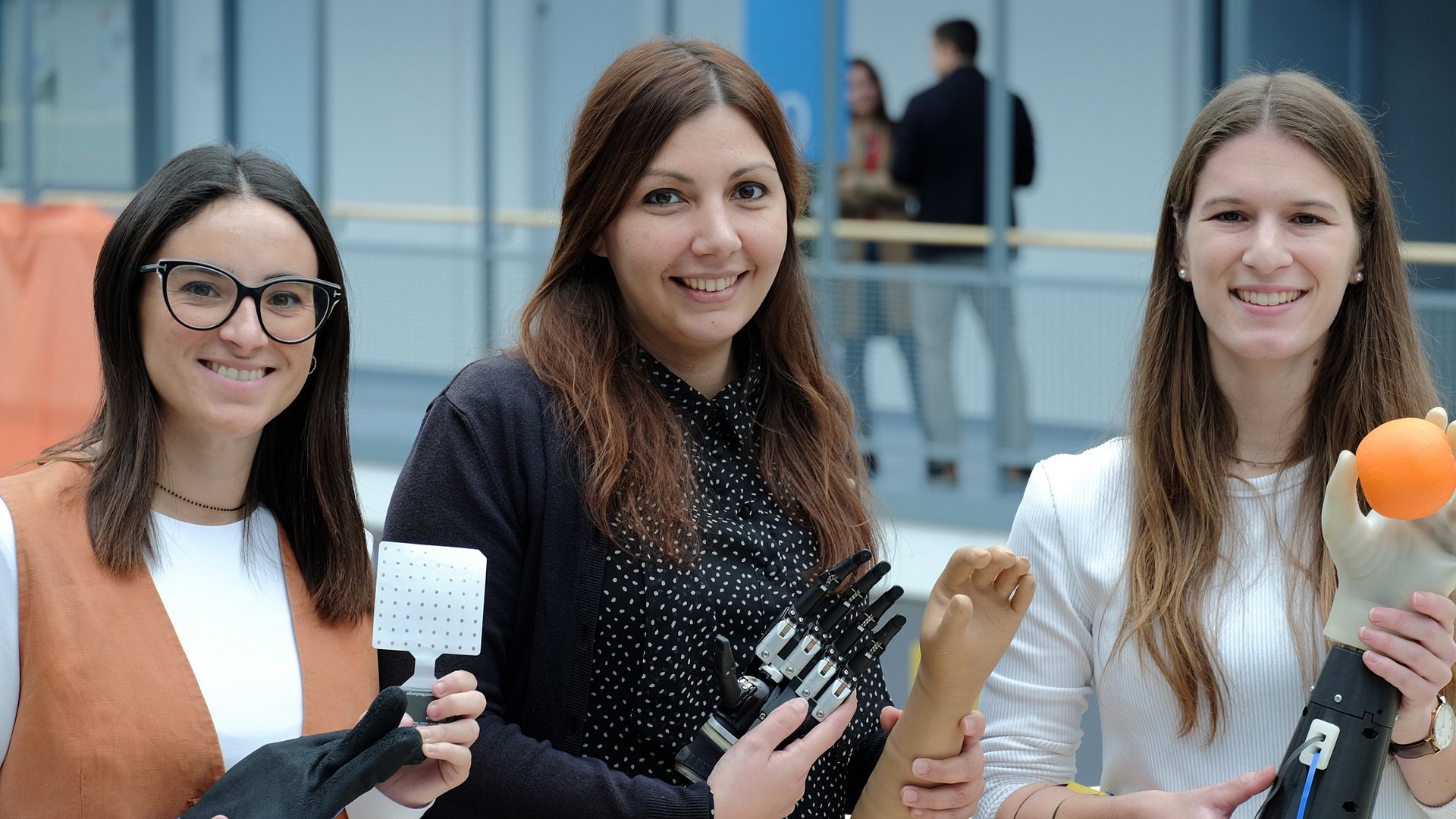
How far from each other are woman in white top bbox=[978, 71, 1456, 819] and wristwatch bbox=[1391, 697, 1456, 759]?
0.07ft

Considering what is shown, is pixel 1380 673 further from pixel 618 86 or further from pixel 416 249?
pixel 416 249

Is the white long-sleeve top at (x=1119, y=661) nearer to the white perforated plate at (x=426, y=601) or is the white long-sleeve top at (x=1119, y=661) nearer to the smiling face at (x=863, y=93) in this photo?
the white perforated plate at (x=426, y=601)

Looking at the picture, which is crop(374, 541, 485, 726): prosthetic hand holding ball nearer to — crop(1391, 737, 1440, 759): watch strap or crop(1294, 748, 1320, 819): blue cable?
crop(1294, 748, 1320, 819): blue cable

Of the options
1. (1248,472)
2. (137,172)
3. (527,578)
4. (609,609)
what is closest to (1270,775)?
(1248,472)

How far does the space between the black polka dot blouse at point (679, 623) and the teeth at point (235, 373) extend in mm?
480

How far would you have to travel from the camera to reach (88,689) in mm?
1551

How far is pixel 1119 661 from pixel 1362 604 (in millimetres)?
360

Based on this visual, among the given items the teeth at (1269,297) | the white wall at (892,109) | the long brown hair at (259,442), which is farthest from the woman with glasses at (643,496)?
the white wall at (892,109)

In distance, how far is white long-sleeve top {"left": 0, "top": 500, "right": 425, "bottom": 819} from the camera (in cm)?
163

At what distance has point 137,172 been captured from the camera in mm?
9289

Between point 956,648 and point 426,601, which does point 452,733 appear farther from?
point 956,648

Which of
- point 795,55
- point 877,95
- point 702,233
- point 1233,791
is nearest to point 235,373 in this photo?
point 702,233

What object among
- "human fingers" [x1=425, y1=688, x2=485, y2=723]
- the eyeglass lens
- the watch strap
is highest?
the eyeglass lens

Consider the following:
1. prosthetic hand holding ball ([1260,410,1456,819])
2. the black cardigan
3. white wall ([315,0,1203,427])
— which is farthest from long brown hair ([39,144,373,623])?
white wall ([315,0,1203,427])
